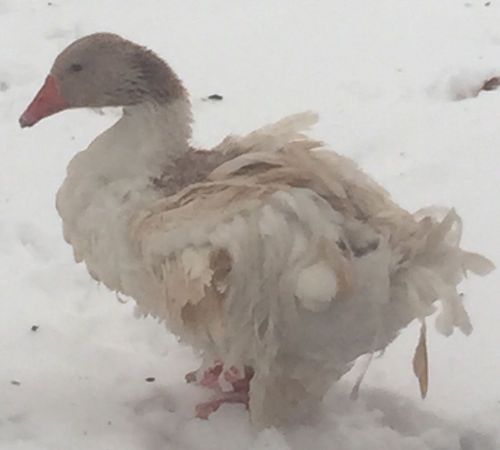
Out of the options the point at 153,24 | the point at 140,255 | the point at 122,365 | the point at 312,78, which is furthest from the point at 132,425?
the point at 153,24

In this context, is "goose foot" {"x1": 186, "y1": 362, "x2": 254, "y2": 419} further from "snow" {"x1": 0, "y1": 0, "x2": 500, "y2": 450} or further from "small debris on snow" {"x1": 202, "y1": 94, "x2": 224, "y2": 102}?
"small debris on snow" {"x1": 202, "y1": 94, "x2": 224, "y2": 102}

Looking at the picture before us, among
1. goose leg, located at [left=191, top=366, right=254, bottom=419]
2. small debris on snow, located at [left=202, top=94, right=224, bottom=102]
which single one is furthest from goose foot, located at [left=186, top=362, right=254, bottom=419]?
small debris on snow, located at [left=202, top=94, right=224, bottom=102]

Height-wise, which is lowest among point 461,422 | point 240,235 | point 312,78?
point 461,422

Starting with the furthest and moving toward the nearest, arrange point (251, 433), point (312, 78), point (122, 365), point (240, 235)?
point (312, 78), point (122, 365), point (251, 433), point (240, 235)

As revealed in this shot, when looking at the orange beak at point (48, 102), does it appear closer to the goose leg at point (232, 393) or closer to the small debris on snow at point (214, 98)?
the goose leg at point (232, 393)

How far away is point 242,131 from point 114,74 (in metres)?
0.79

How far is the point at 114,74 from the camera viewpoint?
1.73 m

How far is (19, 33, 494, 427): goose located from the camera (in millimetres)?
1569

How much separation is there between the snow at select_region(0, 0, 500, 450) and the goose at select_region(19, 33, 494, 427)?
0.45ft

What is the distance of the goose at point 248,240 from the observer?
1.57m

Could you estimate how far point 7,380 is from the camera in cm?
182

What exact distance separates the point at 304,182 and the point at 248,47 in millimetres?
1226

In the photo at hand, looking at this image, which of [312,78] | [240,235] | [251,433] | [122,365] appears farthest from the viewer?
[312,78]

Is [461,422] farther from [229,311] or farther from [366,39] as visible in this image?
[366,39]
